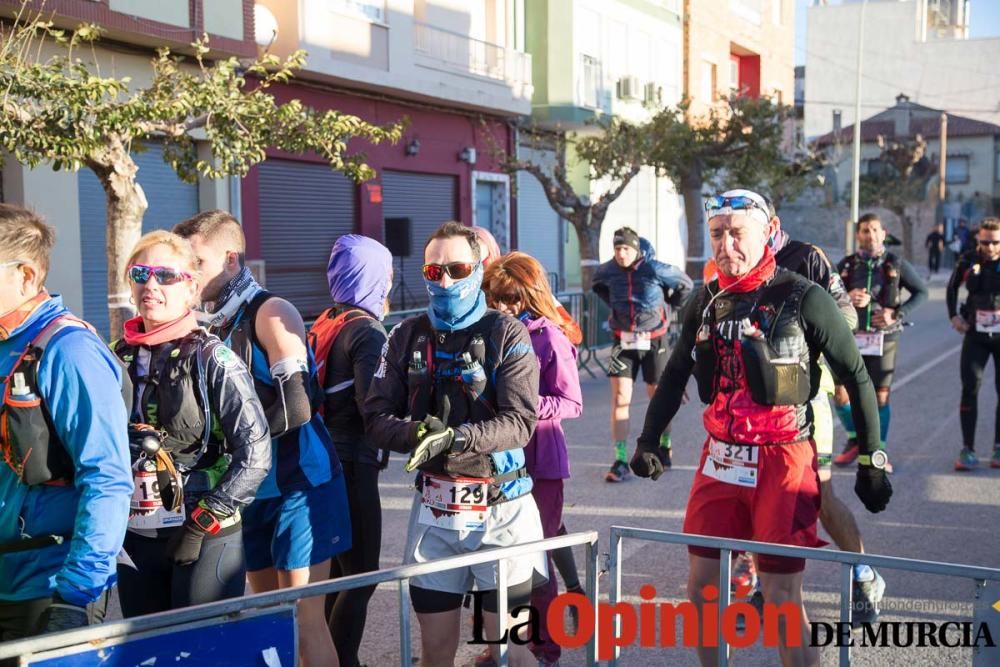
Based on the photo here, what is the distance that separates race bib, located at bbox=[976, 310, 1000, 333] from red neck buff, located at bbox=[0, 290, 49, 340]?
7876 mm

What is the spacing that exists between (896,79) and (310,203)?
190ft

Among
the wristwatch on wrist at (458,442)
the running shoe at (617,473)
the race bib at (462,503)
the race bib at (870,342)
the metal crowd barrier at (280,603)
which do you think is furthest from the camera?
the race bib at (870,342)

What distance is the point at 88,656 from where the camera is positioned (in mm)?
2326

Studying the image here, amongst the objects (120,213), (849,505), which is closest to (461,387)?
(849,505)

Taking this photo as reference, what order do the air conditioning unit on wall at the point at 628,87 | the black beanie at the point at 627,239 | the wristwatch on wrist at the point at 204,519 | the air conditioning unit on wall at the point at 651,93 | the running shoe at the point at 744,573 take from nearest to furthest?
1. the wristwatch on wrist at the point at 204,519
2. the running shoe at the point at 744,573
3. the black beanie at the point at 627,239
4. the air conditioning unit on wall at the point at 628,87
5. the air conditioning unit on wall at the point at 651,93

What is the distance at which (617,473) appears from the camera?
8.47 m

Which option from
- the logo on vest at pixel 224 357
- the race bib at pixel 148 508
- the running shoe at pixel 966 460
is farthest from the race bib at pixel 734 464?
the running shoe at pixel 966 460

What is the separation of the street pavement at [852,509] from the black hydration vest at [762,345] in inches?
37.1

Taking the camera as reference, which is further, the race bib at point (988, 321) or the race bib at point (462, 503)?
the race bib at point (988, 321)

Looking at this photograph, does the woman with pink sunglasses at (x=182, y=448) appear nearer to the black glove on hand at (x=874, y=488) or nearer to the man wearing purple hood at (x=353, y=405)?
the man wearing purple hood at (x=353, y=405)

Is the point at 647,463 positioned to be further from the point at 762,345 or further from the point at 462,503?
the point at 462,503

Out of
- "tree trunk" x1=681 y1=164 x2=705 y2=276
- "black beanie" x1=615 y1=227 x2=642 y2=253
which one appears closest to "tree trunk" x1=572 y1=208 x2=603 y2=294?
"tree trunk" x1=681 y1=164 x2=705 y2=276

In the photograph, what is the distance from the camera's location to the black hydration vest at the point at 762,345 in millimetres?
3938

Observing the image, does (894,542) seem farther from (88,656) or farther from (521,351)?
(88,656)
